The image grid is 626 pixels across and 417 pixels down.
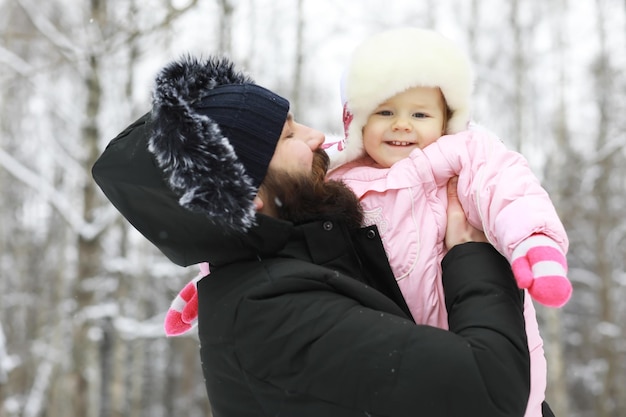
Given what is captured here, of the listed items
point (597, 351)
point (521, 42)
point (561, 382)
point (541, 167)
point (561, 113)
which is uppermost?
point (521, 42)

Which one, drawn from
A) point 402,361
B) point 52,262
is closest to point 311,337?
point 402,361

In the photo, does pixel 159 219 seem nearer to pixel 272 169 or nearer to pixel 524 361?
pixel 272 169

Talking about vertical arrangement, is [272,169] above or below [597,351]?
above

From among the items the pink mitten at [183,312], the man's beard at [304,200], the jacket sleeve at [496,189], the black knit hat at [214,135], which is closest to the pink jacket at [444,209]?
the jacket sleeve at [496,189]

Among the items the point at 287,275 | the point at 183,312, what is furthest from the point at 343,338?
the point at 183,312

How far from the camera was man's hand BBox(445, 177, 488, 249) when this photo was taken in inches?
62.6

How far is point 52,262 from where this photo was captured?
2455 centimetres

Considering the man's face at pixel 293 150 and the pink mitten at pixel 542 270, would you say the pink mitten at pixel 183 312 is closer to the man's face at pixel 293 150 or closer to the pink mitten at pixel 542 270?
the man's face at pixel 293 150

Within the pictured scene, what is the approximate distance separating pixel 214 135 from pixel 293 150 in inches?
9.5

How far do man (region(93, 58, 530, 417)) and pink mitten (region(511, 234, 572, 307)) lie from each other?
72 millimetres

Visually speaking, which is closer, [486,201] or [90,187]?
[486,201]

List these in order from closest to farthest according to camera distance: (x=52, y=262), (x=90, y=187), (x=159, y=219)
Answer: (x=159, y=219) → (x=90, y=187) → (x=52, y=262)

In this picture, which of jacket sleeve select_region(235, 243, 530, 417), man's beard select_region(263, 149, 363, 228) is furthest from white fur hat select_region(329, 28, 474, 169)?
jacket sleeve select_region(235, 243, 530, 417)

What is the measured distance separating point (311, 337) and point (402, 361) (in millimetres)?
187
